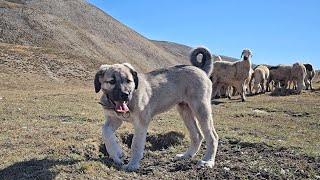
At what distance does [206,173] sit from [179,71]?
91.1 inches

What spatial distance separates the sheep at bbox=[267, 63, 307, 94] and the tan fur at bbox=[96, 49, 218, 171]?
2629 centimetres

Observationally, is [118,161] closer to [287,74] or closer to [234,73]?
[234,73]

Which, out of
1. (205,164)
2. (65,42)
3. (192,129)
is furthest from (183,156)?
(65,42)

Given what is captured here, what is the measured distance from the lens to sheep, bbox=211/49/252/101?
2766 centimetres

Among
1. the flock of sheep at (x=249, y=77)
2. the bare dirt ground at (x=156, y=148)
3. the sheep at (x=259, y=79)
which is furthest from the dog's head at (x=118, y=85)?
the sheep at (x=259, y=79)

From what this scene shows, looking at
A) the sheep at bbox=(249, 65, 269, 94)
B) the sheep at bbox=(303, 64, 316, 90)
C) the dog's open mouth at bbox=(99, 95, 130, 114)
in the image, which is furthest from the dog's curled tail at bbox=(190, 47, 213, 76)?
the sheep at bbox=(303, 64, 316, 90)

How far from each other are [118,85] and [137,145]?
129 centimetres

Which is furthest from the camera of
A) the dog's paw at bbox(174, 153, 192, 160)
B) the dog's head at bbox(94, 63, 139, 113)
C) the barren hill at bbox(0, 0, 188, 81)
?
the barren hill at bbox(0, 0, 188, 81)

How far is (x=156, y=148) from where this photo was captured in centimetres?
1202

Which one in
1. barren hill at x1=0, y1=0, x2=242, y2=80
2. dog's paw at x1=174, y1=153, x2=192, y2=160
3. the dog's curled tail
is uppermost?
barren hill at x1=0, y1=0, x2=242, y2=80

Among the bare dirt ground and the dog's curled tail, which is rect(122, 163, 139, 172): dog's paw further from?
the dog's curled tail

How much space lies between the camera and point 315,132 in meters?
15.3

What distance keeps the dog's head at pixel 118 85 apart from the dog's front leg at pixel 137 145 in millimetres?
532

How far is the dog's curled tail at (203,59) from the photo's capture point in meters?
11.1
